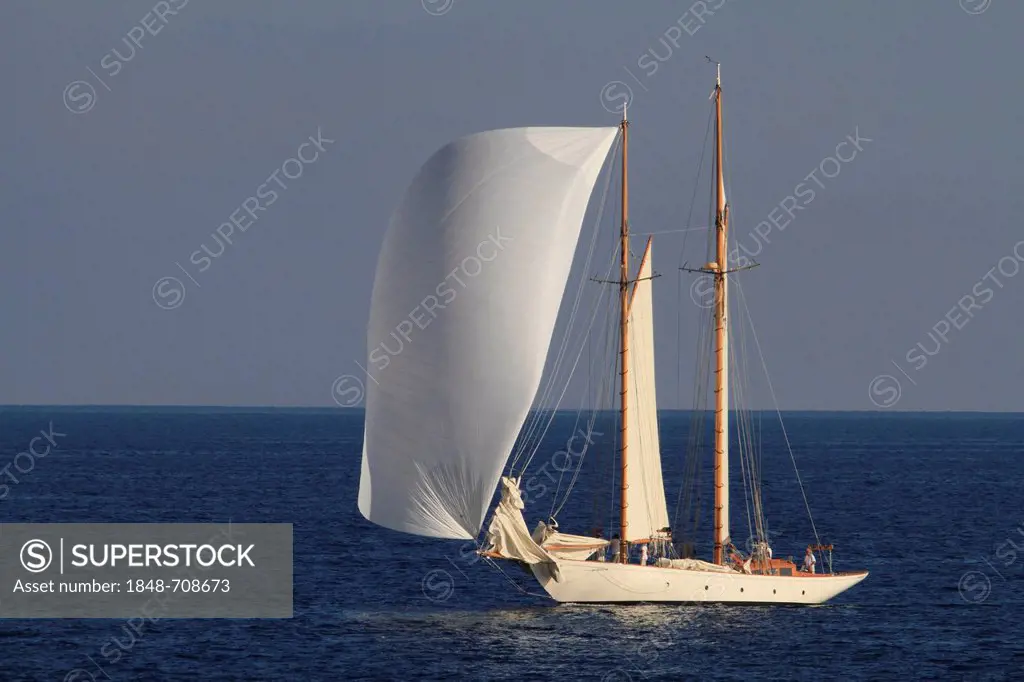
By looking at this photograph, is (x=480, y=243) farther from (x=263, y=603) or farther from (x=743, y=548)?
(x=743, y=548)

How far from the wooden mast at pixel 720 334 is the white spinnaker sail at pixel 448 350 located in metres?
10.1

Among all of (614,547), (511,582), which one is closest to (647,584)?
(614,547)

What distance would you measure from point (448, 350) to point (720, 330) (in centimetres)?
1287

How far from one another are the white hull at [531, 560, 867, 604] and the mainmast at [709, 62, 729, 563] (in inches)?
71.4

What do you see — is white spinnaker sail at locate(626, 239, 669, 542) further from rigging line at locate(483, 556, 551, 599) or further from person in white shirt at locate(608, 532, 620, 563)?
rigging line at locate(483, 556, 551, 599)

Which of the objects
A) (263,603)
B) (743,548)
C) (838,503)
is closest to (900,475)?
(838,503)

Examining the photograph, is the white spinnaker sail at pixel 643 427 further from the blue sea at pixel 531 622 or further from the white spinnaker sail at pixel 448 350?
the white spinnaker sail at pixel 448 350

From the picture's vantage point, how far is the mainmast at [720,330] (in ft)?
167

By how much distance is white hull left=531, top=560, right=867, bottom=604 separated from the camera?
156 feet

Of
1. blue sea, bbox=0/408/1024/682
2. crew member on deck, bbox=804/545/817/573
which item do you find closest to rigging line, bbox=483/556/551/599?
blue sea, bbox=0/408/1024/682

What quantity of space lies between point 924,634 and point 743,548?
2148 cm

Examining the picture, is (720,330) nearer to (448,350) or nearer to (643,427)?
(643,427)

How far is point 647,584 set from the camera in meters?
47.6

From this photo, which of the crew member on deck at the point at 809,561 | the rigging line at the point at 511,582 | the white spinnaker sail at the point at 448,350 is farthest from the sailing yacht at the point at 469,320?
the crew member on deck at the point at 809,561
